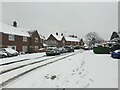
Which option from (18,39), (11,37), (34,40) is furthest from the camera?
(34,40)

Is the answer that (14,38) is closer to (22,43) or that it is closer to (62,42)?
(22,43)

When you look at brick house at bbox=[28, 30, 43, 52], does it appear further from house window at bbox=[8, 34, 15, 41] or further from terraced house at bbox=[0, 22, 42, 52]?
house window at bbox=[8, 34, 15, 41]

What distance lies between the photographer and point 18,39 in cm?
4728

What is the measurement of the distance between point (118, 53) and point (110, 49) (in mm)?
13465

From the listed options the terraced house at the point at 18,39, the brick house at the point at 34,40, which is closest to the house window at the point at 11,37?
the terraced house at the point at 18,39

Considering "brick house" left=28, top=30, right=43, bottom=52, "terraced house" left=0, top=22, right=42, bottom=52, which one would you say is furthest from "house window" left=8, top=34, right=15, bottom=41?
"brick house" left=28, top=30, right=43, bottom=52

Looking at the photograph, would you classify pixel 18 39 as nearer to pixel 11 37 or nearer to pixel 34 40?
pixel 11 37

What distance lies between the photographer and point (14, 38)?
45.7 metres

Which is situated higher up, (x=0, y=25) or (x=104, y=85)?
(x=0, y=25)

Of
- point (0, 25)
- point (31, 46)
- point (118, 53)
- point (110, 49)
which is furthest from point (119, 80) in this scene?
point (31, 46)

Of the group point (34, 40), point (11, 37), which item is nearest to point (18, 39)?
point (11, 37)

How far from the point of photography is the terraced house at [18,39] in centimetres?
4188

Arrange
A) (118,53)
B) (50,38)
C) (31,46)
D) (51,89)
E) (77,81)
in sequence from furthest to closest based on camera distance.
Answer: (50,38)
(31,46)
(118,53)
(77,81)
(51,89)

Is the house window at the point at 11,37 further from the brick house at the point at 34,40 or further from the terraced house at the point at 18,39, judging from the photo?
the brick house at the point at 34,40
